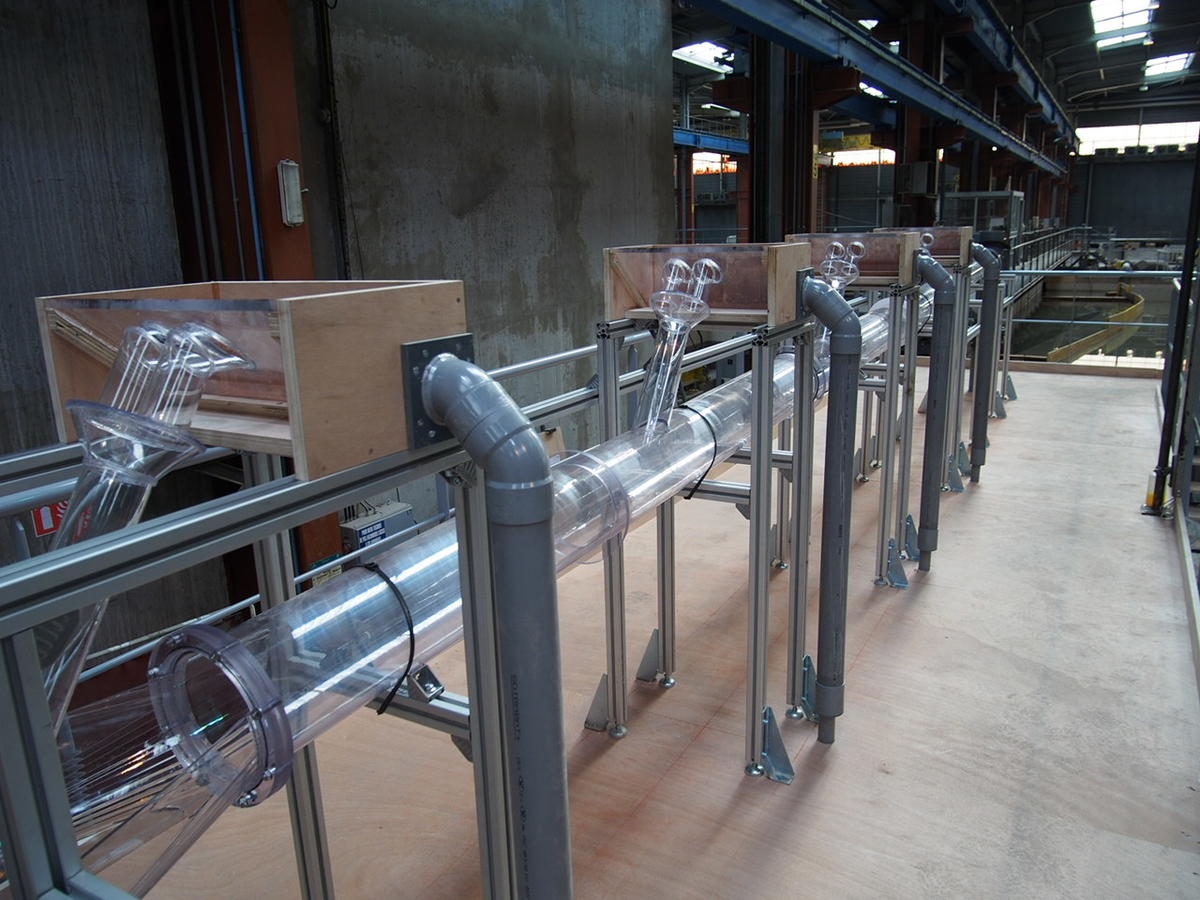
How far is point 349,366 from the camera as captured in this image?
1.13m

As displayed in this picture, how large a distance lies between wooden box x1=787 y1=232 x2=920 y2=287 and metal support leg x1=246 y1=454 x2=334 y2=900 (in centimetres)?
235

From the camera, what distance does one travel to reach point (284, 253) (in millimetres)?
3645

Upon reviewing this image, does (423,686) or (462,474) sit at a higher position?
(462,474)

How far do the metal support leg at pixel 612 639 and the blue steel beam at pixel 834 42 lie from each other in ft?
10.3

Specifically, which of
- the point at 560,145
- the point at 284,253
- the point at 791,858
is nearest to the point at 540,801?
the point at 791,858

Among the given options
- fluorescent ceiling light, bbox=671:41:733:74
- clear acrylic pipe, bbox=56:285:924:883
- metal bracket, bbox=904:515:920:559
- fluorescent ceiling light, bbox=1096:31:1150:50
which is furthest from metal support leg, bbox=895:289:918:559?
fluorescent ceiling light, bbox=1096:31:1150:50

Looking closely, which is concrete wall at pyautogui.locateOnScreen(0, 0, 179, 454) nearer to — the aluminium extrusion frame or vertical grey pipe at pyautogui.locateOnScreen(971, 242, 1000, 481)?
the aluminium extrusion frame

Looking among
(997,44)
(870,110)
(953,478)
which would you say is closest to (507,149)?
(953,478)

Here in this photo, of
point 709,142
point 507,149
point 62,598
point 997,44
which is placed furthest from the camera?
point 709,142

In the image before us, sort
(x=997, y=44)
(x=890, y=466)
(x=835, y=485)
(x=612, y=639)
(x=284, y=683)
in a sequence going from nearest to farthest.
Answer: (x=284, y=683) < (x=835, y=485) < (x=612, y=639) < (x=890, y=466) < (x=997, y=44)

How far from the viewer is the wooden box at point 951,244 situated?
15.5 feet

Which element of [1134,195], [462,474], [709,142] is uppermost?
[709,142]

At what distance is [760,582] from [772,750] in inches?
21.2

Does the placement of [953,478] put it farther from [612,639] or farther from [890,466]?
[612,639]
